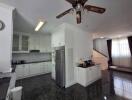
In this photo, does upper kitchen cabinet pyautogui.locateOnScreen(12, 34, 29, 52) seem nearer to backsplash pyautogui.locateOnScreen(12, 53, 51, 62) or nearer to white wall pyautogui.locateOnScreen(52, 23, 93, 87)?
backsplash pyautogui.locateOnScreen(12, 53, 51, 62)

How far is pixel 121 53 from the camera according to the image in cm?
696

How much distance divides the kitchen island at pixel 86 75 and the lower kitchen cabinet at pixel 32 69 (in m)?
2.50

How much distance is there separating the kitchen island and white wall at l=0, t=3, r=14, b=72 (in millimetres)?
2812

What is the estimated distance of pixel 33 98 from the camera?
114 inches

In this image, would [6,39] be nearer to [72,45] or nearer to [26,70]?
[72,45]

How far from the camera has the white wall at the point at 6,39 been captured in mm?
2318

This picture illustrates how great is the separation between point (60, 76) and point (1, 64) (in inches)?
93.1

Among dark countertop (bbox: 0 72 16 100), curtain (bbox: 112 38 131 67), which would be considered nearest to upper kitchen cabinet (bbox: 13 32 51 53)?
dark countertop (bbox: 0 72 16 100)

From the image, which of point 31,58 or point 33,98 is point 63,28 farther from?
point 31,58

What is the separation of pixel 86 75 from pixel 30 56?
3.89 metres

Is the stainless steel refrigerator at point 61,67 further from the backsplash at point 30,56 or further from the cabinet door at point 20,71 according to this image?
the backsplash at point 30,56

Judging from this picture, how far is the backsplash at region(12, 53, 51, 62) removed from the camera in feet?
17.6

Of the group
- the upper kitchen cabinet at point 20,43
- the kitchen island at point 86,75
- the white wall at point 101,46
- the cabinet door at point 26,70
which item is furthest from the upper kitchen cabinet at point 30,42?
the white wall at point 101,46

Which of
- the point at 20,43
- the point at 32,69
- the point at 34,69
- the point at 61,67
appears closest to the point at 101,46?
the point at 61,67
